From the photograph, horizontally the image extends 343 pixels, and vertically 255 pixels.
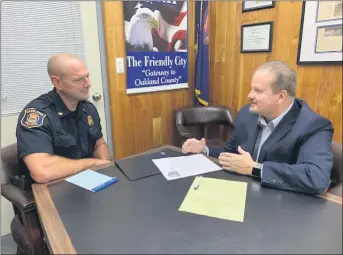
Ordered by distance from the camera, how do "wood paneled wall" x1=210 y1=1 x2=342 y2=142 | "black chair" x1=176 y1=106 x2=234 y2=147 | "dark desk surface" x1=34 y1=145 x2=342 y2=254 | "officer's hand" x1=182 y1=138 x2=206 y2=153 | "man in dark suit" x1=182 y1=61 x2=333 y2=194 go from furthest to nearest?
1. "black chair" x1=176 y1=106 x2=234 y2=147
2. "wood paneled wall" x1=210 y1=1 x2=342 y2=142
3. "officer's hand" x1=182 y1=138 x2=206 y2=153
4. "man in dark suit" x1=182 y1=61 x2=333 y2=194
5. "dark desk surface" x1=34 y1=145 x2=342 y2=254

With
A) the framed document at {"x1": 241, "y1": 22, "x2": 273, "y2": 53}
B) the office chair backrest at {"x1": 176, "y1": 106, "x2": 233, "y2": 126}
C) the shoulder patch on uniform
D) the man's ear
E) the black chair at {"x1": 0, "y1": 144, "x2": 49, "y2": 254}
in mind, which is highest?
the framed document at {"x1": 241, "y1": 22, "x2": 273, "y2": 53}

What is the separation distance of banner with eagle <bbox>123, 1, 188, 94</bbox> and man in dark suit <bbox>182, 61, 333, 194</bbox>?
3.95 feet

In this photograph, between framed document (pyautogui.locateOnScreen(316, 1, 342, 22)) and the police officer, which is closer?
framed document (pyautogui.locateOnScreen(316, 1, 342, 22))

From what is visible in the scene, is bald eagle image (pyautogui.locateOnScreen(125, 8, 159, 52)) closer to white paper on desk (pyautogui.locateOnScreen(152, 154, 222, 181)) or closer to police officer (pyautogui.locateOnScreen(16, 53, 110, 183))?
police officer (pyautogui.locateOnScreen(16, 53, 110, 183))

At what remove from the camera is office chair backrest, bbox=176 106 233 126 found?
8.11 feet

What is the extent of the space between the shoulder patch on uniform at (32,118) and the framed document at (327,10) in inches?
55.0

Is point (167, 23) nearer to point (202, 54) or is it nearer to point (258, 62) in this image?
point (202, 54)

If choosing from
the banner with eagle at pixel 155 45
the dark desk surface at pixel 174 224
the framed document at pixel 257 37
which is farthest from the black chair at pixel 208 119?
the dark desk surface at pixel 174 224

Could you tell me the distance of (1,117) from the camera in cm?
184

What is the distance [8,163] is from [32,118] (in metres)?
0.26

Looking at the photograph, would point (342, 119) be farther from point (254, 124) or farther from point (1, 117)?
point (1, 117)

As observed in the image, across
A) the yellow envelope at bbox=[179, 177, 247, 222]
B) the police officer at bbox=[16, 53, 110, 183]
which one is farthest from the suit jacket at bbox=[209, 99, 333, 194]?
the police officer at bbox=[16, 53, 110, 183]

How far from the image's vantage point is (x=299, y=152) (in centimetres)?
105

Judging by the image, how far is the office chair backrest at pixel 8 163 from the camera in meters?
1.33
